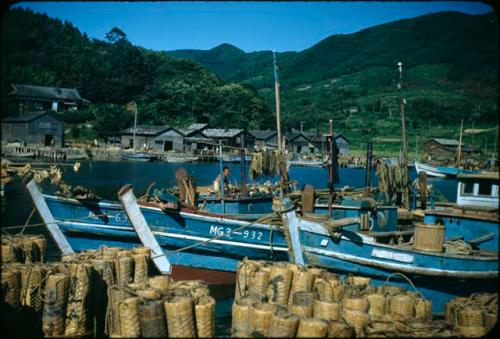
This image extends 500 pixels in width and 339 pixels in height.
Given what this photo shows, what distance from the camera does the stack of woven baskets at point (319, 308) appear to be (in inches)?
281

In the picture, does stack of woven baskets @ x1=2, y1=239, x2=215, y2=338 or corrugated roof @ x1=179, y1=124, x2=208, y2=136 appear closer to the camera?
stack of woven baskets @ x1=2, y1=239, x2=215, y2=338

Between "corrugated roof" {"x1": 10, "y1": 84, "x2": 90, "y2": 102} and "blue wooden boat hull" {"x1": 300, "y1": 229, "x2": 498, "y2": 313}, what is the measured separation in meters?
85.0

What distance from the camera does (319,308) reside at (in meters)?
7.99

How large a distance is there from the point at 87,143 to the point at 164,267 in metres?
69.7

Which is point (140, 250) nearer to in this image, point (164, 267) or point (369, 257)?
point (164, 267)

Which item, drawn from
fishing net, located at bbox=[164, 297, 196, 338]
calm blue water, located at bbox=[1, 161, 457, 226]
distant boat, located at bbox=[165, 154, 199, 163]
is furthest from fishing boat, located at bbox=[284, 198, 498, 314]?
distant boat, located at bbox=[165, 154, 199, 163]

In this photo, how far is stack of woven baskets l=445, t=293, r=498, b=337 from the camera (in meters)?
8.26

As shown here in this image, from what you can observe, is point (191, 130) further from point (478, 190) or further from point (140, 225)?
point (478, 190)

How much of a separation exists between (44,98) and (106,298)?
3433 inches

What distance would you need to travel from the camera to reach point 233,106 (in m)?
106

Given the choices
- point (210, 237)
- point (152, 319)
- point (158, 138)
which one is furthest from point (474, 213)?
point (158, 138)

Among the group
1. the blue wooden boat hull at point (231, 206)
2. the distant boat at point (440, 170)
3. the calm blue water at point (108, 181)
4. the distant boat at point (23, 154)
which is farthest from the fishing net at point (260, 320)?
the distant boat at point (23, 154)

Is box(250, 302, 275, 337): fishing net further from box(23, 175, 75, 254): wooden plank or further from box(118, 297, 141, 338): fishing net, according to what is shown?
box(23, 175, 75, 254): wooden plank

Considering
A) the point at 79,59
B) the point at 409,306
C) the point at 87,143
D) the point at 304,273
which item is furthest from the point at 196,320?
the point at 79,59
